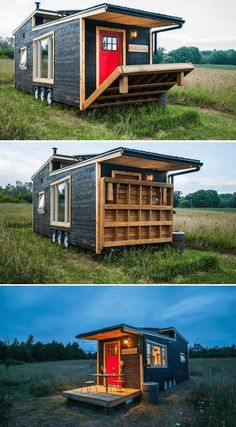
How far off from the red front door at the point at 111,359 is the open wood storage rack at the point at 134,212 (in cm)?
153

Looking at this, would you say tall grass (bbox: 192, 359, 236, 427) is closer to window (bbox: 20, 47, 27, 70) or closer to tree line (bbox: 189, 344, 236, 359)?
tree line (bbox: 189, 344, 236, 359)

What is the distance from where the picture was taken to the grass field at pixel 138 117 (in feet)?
13.2

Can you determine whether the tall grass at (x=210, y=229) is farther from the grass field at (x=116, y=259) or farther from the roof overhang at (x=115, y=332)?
the roof overhang at (x=115, y=332)

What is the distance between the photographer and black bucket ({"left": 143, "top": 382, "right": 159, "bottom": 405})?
15.3ft

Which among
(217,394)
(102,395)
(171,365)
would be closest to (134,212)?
(102,395)

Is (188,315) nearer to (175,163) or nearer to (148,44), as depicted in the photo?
(175,163)

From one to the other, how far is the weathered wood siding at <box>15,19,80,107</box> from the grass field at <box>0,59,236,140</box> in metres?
0.10

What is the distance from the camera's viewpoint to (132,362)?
16.4ft

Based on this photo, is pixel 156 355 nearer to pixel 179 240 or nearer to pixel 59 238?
pixel 179 240

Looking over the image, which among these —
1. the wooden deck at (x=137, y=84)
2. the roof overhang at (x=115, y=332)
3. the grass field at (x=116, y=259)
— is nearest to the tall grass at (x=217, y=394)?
the roof overhang at (x=115, y=332)

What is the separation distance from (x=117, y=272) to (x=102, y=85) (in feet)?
5.25

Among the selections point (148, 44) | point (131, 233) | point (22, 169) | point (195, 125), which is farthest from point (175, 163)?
point (22, 169)

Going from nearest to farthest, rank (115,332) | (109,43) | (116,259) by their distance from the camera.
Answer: (109,43) → (116,259) → (115,332)

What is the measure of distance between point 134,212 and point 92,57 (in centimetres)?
142
